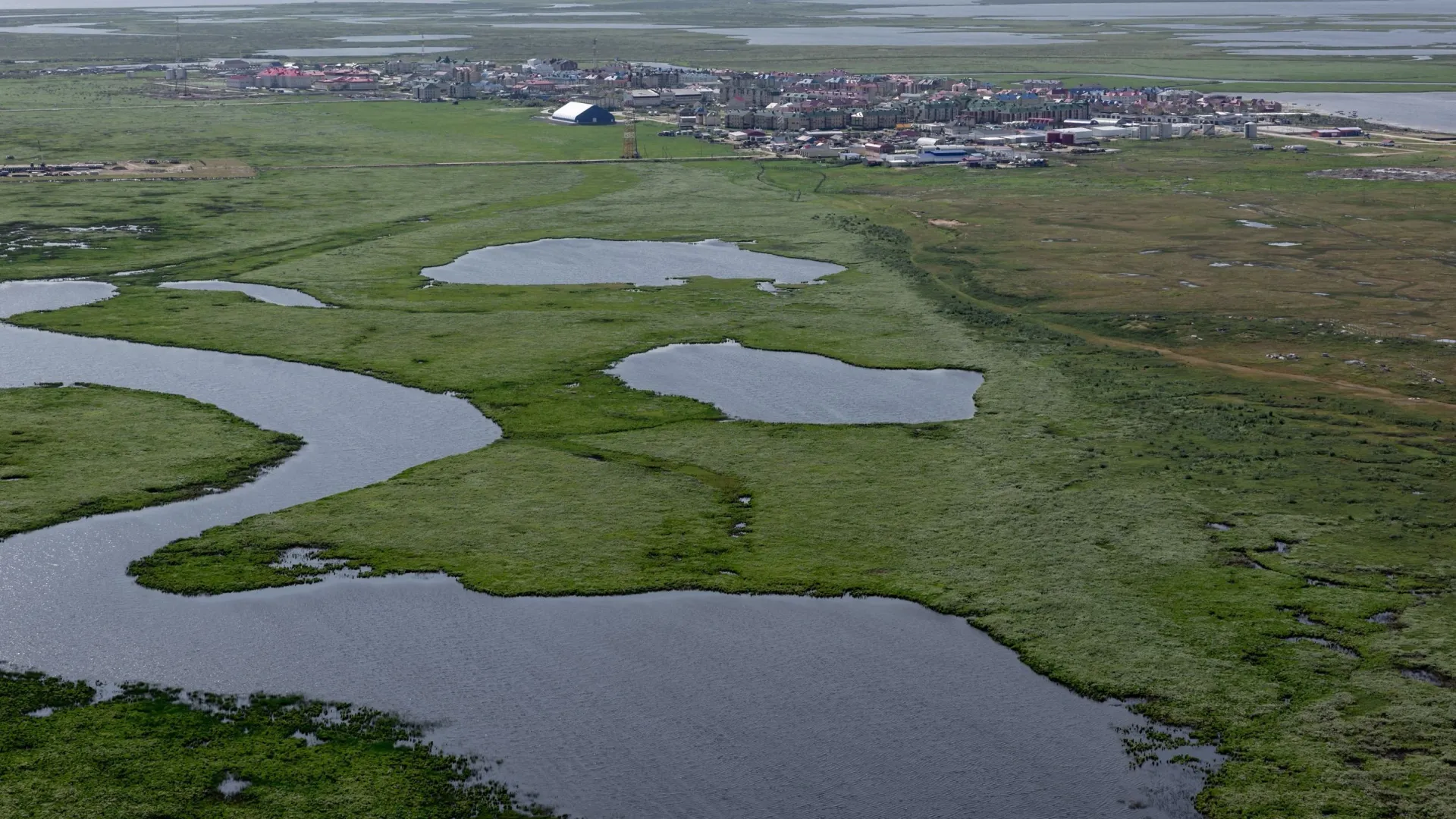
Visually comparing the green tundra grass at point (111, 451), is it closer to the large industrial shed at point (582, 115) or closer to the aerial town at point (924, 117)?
the aerial town at point (924, 117)

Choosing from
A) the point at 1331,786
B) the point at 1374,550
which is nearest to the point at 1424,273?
the point at 1374,550

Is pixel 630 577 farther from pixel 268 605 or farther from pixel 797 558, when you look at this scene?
pixel 268 605

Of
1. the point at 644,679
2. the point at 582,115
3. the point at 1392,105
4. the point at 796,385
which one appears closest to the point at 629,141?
the point at 582,115

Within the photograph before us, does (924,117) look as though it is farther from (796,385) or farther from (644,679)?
(644,679)

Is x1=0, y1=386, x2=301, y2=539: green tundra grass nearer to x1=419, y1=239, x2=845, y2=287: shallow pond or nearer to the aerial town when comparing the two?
x1=419, y1=239, x2=845, y2=287: shallow pond

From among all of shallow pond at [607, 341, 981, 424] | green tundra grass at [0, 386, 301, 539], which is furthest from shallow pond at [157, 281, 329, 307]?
shallow pond at [607, 341, 981, 424]

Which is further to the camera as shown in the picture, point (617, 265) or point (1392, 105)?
point (1392, 105)
